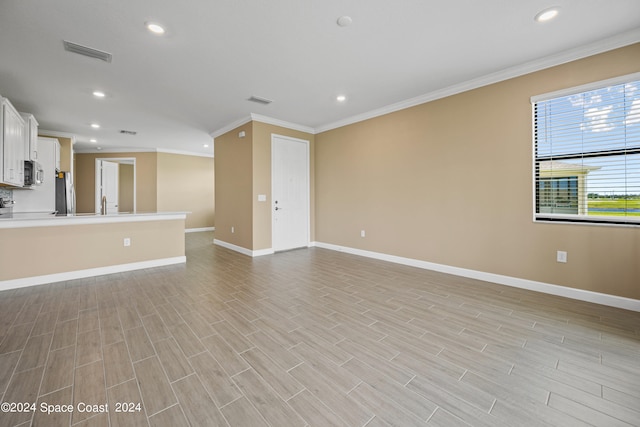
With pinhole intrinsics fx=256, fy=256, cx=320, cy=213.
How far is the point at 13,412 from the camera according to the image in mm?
1383

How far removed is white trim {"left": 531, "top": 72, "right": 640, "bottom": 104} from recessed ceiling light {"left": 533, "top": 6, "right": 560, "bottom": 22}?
97cm

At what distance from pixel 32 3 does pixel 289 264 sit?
4.01 m

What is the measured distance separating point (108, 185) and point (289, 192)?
6.91m

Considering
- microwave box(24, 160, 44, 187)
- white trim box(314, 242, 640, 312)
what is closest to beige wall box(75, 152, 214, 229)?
microwave box(24, 160, 44, 187)

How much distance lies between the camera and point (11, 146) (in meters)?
3.73

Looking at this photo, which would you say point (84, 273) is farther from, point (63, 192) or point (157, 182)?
point (157, 182)

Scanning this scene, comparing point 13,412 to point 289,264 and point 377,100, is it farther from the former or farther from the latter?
point 377,100

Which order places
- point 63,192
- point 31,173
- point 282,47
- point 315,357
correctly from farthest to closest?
point 63,192 → point 31,173 → point 282,47 → point 315,357

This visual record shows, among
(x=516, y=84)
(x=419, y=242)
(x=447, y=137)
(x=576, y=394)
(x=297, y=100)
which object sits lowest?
(x=576, y=394)

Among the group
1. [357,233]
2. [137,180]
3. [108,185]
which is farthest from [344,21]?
[108,185]

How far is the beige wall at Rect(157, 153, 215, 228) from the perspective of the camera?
322 inches

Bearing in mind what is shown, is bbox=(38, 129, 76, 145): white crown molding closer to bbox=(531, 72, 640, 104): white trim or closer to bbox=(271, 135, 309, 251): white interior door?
bbox=(271, 135, 309, 251): white interior door

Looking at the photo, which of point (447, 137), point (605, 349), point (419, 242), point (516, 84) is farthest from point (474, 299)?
point (516, 84)

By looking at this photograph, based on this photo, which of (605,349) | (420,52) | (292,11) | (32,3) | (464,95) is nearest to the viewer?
(605,349)
